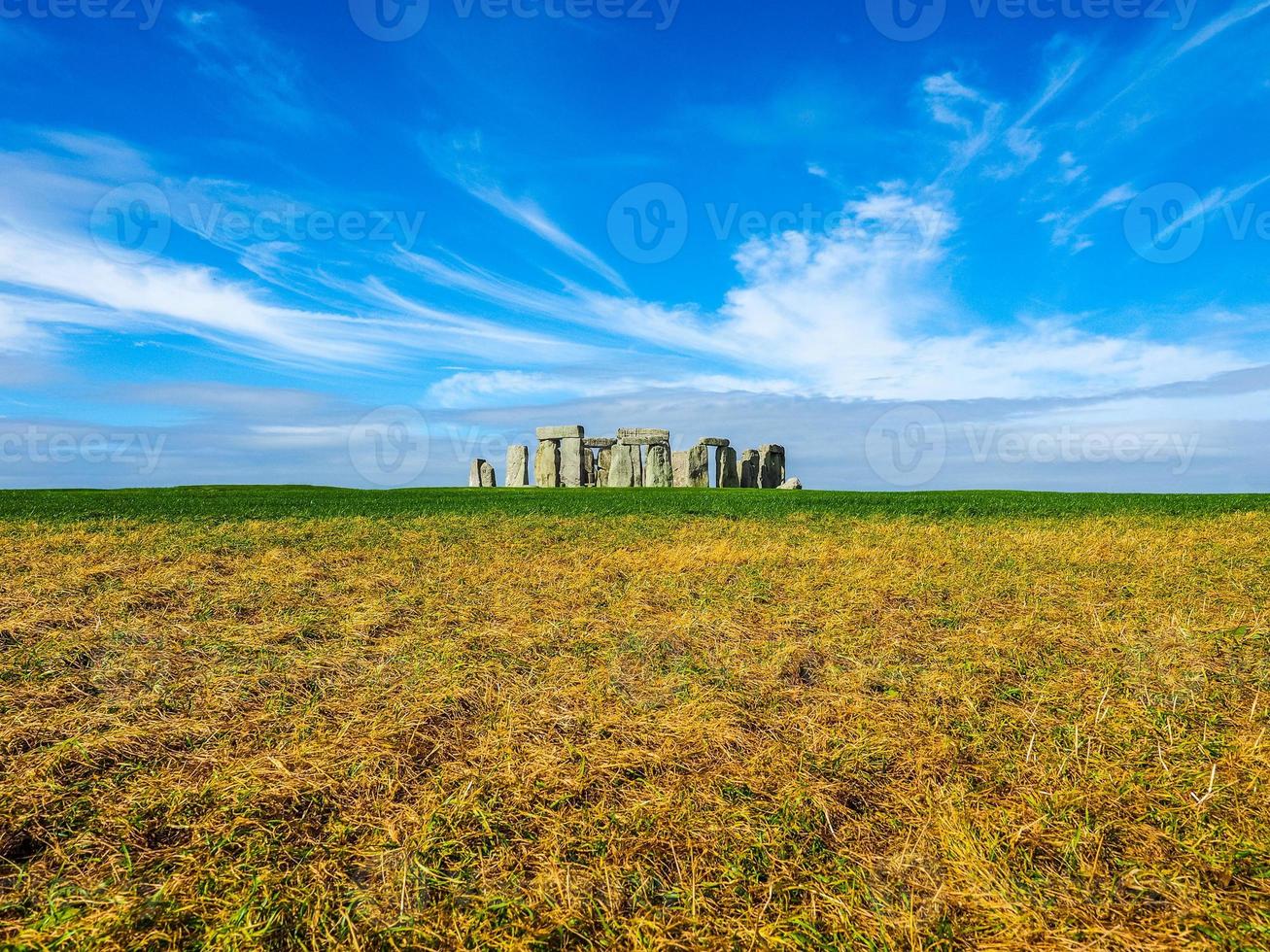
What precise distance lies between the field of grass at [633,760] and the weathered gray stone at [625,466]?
701 inches

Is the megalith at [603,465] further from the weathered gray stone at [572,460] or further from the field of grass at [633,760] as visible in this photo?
the field of grass at [633,760]

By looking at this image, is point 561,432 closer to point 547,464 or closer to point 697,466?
point 547,464

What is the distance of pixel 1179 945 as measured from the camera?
1820 mm

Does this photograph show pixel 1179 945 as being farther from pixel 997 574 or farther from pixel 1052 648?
pixel 997 574

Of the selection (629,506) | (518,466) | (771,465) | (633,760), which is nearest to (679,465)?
(771,465)

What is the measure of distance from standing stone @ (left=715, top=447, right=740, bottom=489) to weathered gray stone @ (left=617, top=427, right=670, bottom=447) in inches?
→ 73.2

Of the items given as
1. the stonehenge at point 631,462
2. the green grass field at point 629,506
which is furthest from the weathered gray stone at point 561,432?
the green grass field at point 629,506

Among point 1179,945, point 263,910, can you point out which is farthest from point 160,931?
point 1179,945

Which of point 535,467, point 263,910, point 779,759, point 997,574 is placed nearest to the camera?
point 263,910

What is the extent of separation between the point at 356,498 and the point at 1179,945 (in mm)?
14291

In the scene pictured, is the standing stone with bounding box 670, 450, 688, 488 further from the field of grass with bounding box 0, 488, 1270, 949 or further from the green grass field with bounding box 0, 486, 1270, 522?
the field of grass with bounding box 0, 488, 1270, 949

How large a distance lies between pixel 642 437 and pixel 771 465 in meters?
5.00

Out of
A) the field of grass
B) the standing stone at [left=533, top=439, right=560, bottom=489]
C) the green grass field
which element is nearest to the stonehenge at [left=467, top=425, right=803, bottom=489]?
the standing stone at [left=533, top=439, right=560, bottom=489]

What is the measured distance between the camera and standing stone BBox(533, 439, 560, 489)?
79.2ft
